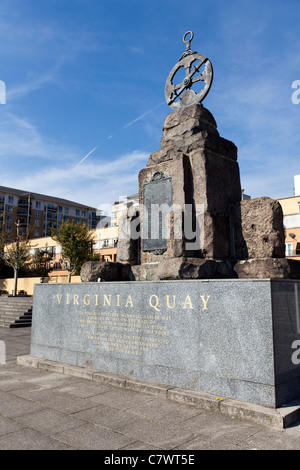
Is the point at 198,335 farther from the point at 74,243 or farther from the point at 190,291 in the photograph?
the point at 74,243

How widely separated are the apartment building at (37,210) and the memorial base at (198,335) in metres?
75.6

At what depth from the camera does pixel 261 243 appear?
18.8 ft

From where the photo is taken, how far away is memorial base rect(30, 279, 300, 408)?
4.19m

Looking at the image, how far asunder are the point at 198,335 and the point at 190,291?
60 centimetres

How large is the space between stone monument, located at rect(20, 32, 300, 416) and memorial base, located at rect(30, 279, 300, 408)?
1 centimetres

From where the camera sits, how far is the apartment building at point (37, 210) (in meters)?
79.4

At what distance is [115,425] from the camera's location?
12.6ft

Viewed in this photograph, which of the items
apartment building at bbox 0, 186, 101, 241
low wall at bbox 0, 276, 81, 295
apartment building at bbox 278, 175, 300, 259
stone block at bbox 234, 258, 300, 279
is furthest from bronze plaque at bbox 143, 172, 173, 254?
apartment building at bbox 0, 186, 101, 241

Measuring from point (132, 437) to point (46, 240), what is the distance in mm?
50760

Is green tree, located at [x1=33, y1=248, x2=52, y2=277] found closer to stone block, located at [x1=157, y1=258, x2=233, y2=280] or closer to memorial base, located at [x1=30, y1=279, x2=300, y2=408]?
memorial base, located at [x1=30, y1=279, x2=300, y2=408]

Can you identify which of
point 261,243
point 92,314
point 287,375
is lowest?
point 287,375

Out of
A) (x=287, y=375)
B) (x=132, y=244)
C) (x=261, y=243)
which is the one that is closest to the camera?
(x=287, y=375)
